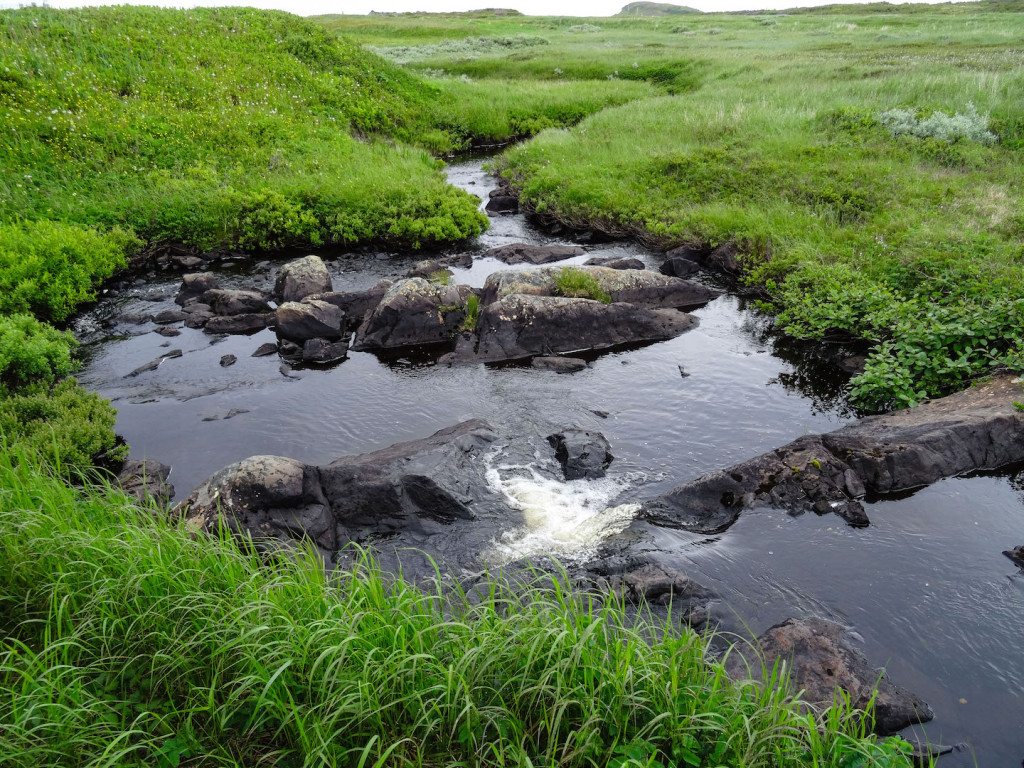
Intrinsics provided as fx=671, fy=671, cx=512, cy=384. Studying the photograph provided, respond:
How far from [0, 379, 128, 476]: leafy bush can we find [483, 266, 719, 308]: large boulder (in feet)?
30.4

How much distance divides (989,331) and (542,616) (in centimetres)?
1191

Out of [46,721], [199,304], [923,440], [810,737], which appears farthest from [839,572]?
[199,304]

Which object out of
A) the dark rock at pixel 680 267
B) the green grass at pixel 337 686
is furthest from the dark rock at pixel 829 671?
the dark rock at pixel 680 267

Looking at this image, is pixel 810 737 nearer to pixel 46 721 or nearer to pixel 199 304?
pixel 46 721

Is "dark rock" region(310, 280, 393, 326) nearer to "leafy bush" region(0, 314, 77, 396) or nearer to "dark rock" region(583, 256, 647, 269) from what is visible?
"leafy bush" region(0, 314, 77, 396)

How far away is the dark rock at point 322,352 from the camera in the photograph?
1605cm

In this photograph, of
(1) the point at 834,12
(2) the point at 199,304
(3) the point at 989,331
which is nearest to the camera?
(3) the point at 989,331

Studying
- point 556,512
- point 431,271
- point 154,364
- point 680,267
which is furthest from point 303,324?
point 680,267

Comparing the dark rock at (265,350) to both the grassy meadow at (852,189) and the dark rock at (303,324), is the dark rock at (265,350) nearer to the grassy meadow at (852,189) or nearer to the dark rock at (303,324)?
the dark rock at (303,324)

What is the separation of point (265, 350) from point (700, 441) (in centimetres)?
→ 1045

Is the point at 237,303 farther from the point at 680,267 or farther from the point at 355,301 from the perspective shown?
the point at 680,267

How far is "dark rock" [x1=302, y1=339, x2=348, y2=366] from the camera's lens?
16.0m

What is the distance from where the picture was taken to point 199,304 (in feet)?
60.6

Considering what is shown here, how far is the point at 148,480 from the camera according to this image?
36.1 feet
